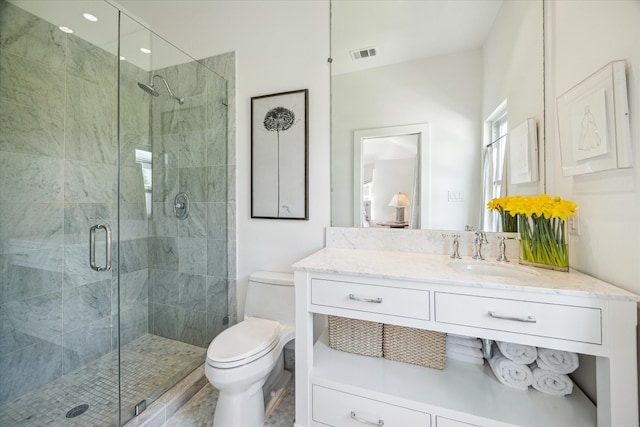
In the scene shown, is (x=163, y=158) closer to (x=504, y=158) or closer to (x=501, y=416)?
(x=504, y=158)

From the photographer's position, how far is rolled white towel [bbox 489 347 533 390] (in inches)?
44.6

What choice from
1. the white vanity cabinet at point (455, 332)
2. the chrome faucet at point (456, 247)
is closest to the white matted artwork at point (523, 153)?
the chrome faucet at point (456, 247)

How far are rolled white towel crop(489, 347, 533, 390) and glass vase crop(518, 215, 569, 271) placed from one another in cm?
47

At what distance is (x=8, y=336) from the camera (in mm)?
1480

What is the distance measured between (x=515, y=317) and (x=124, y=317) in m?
2.46

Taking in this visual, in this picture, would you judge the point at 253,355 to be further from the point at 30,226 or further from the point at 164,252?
the point at 30,226

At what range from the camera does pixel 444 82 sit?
1.50 m

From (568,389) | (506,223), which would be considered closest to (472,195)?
(506,223)

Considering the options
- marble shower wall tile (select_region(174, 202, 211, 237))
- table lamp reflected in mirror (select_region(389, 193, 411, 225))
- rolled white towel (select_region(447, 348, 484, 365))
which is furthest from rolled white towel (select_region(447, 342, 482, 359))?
marble shower wall tile (select_region(174, 202, 211, 237))

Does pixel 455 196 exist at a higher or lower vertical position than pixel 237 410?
higher

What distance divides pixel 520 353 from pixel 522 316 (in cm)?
37

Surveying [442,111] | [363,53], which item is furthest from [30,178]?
[442,111]

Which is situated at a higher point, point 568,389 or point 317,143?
point 317,143

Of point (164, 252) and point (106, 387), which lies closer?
point (106, 387)
